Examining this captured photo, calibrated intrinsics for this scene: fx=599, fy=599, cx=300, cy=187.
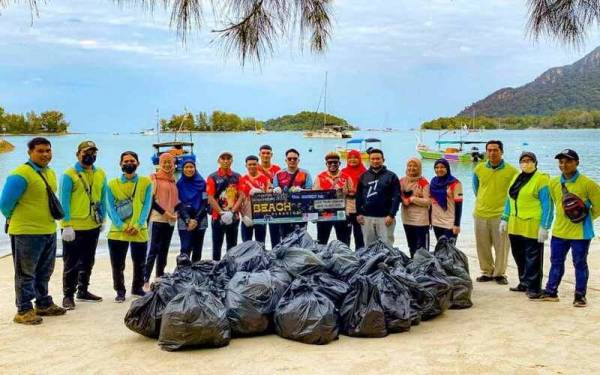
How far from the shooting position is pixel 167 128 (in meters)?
105

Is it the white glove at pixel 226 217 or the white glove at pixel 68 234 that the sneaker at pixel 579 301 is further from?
the white glove at pixel 68 234

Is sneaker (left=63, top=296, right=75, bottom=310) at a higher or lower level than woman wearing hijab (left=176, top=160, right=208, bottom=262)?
lower

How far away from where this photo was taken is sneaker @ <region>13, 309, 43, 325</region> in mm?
5054

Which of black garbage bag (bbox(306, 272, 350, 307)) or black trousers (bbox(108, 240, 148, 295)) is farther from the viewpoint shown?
black trousers (bbox(108, 240, 148, 295))

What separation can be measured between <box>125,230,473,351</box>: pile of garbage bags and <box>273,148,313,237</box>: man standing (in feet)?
5.37

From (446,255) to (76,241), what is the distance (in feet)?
11.6

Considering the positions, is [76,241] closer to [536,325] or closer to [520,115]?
[536,325]

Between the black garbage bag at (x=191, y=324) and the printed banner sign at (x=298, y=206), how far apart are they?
8.59ft

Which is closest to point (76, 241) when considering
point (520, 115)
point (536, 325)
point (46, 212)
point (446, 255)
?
point (46, 212)

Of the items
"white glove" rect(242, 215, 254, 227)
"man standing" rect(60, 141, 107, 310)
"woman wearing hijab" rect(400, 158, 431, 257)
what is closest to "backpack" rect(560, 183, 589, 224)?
"woman wearing hijab" rect(400, 158, 431, 257)

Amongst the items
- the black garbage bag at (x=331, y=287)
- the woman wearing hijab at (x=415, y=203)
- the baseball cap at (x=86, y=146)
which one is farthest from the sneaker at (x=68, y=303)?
the woman wearing hijab at (x=415, y=203)

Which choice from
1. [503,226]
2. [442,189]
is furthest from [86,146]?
[503,226]

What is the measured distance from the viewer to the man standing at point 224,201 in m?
6.79

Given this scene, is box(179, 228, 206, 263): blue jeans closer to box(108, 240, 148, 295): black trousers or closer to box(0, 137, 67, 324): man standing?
box(108, 240, 148, 295): black trousers
